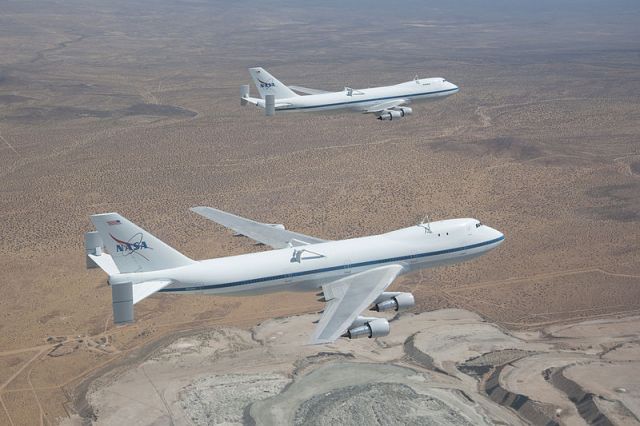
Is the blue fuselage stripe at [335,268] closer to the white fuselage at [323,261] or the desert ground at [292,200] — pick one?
the white fuselage at [323,261]

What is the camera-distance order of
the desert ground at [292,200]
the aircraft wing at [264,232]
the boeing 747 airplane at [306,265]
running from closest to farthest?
the boeing 747 airplane at [306,265], the desert ground at [292,200], the aircraft wing at [264,232]

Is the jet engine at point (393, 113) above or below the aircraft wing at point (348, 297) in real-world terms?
above

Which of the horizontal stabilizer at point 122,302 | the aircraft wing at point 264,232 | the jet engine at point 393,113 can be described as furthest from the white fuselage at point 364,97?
the horizontal stabilizer at point 122,302

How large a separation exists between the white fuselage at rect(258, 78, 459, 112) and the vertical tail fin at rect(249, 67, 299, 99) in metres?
1.24

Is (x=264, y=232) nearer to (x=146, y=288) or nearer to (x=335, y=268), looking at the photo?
(x=335, y=268)

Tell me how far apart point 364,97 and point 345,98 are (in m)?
2.96

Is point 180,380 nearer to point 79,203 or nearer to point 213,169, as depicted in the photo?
point 79,203

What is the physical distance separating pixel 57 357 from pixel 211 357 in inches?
507

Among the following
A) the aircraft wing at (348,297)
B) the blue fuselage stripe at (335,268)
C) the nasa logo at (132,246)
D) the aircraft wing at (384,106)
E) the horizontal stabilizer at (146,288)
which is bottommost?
the aircraft wing at (348,297)

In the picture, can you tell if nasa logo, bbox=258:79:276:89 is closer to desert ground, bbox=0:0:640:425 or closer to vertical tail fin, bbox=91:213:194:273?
desert ground, bbox=0:0:640:425

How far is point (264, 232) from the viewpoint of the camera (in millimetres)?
70938

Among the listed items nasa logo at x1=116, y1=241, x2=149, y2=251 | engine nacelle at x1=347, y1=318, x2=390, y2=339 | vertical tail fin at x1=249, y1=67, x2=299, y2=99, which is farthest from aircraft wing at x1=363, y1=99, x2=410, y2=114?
nasa logo at x1=116, y1=241, x2=149, y2=251

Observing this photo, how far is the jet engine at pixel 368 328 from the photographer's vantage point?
5699 cm

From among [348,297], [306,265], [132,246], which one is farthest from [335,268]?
[132,246]
